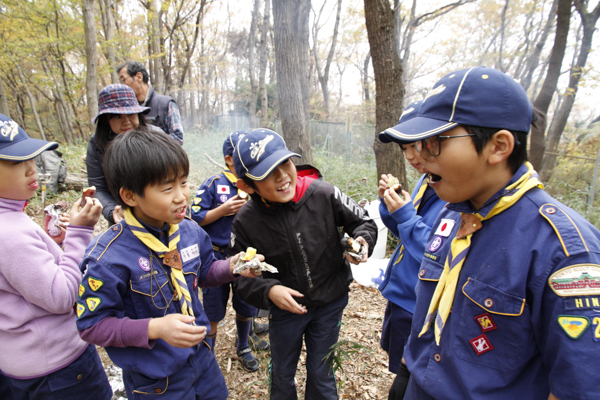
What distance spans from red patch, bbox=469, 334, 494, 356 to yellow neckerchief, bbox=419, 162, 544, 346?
118 millimetres

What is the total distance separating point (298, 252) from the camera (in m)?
2.02

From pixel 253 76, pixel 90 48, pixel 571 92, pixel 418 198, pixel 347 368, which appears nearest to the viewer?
pixel 418 198

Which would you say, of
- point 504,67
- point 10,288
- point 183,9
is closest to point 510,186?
point 10,288

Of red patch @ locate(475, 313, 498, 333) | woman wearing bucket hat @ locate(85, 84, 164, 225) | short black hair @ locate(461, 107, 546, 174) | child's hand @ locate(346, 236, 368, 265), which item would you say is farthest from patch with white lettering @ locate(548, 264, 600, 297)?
woman wearing bucket hat @ locate(85, 84, 164, 225)

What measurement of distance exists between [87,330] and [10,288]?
0.50m

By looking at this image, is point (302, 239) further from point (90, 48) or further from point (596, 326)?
point (90, 48)

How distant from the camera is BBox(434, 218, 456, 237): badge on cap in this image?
55.1 inches

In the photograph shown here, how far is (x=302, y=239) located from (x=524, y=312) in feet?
4.11

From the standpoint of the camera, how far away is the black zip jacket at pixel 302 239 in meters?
2.02

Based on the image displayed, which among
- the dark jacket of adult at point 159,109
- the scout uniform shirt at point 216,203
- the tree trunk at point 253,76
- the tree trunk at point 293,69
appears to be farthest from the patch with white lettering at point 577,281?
the tree trunk at point 253,76

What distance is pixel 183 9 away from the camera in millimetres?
13484

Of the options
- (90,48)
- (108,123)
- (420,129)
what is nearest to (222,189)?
(108,123)

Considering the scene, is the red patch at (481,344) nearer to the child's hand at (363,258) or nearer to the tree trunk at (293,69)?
the child's hand at (363,258)

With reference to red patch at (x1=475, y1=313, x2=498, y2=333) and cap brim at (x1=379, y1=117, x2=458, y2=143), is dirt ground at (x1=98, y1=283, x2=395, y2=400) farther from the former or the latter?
cap brim at (x1=379, y1=117, x2=458, y2=143)
